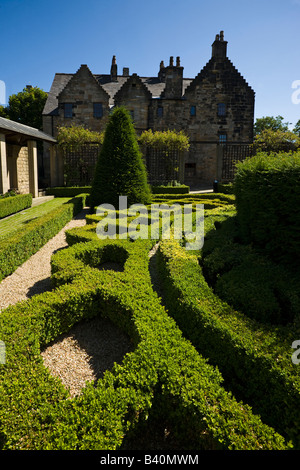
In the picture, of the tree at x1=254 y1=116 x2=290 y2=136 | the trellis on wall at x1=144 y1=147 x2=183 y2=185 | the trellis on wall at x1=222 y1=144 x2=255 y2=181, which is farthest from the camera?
the tree at x1=254 y1=116 x2=290 y2=136

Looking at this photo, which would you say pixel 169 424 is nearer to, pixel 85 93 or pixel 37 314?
pixel 37 314

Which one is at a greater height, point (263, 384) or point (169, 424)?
point (263, 384)

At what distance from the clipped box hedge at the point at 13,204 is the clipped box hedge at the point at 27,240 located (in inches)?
121

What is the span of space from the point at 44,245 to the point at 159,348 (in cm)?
606

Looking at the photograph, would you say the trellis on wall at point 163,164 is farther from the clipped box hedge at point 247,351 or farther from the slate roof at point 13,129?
the clipped box hedge at point 247,351

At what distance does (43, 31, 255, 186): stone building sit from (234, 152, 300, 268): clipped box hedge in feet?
69.0

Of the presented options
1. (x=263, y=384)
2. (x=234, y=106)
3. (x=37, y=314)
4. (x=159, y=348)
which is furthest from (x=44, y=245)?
(x=234, y=106)

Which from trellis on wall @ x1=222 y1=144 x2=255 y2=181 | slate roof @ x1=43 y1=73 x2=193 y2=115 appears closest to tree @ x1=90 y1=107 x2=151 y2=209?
trellis on wall @ x1=222 y1=144 x2=255 y2=181

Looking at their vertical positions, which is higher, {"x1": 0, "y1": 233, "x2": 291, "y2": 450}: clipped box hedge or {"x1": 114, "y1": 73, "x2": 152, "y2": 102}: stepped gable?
{"x1": 114, "y1": 73, "x2": 152, "y2": 102}: stepped gable

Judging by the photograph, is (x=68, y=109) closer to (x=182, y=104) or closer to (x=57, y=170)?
(x=57, y=170)

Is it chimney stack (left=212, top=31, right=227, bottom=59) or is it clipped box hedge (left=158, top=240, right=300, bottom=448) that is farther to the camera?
chimney stack (left=212, top=31, right=227, bottom=59)

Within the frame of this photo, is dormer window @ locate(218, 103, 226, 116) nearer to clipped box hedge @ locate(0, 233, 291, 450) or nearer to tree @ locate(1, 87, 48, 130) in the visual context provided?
tree @ locate(1, 87, 48, 130)

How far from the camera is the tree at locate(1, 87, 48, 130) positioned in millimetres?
34000

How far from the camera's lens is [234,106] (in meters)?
27.9
